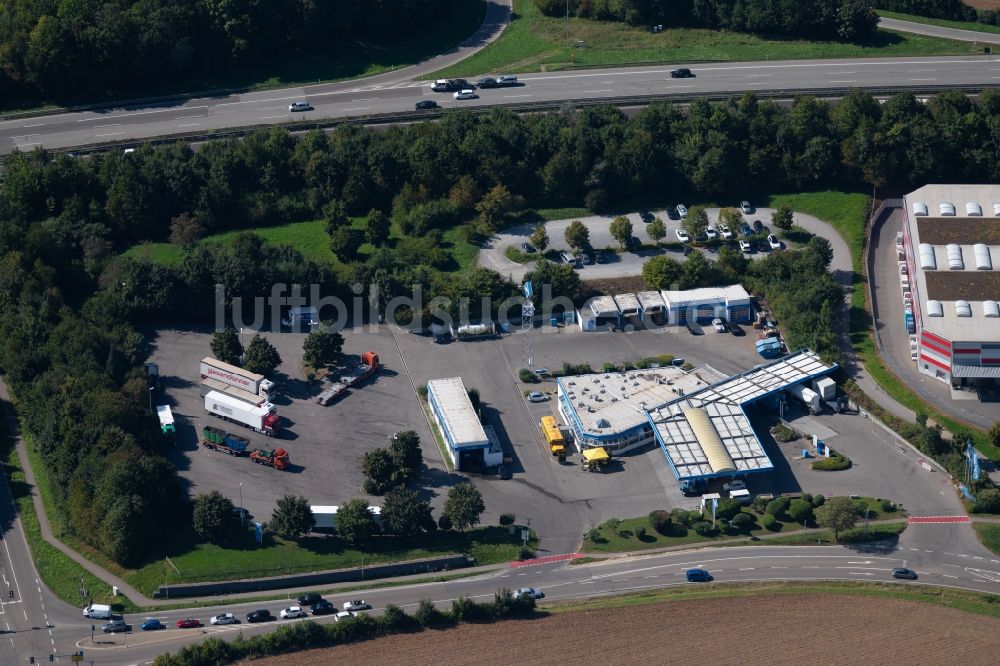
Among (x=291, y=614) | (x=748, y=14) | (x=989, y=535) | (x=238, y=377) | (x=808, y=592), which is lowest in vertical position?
(x=808, y=592)

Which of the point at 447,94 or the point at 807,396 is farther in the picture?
the point at 447,94

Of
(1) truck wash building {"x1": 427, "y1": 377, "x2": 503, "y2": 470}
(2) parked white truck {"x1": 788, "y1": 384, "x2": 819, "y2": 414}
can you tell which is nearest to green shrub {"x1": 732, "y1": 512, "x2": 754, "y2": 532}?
(2) parked white truck {"x1": 788, "y1": 384, "x2": 819, "y2": 414}

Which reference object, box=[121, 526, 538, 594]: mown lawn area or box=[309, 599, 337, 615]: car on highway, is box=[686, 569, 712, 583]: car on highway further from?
box=[309, 599, 337, 615]: car on highway

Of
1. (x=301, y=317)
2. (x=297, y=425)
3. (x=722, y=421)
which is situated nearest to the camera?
(x=722, y=421)

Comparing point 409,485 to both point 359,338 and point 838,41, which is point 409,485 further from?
point 838,41

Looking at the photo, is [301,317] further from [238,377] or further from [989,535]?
[989,535]

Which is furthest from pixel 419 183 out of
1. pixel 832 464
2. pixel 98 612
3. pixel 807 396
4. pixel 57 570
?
pixel 98 612

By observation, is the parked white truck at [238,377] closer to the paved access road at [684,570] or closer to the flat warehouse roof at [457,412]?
the flat warehouse roof at [457,412]
